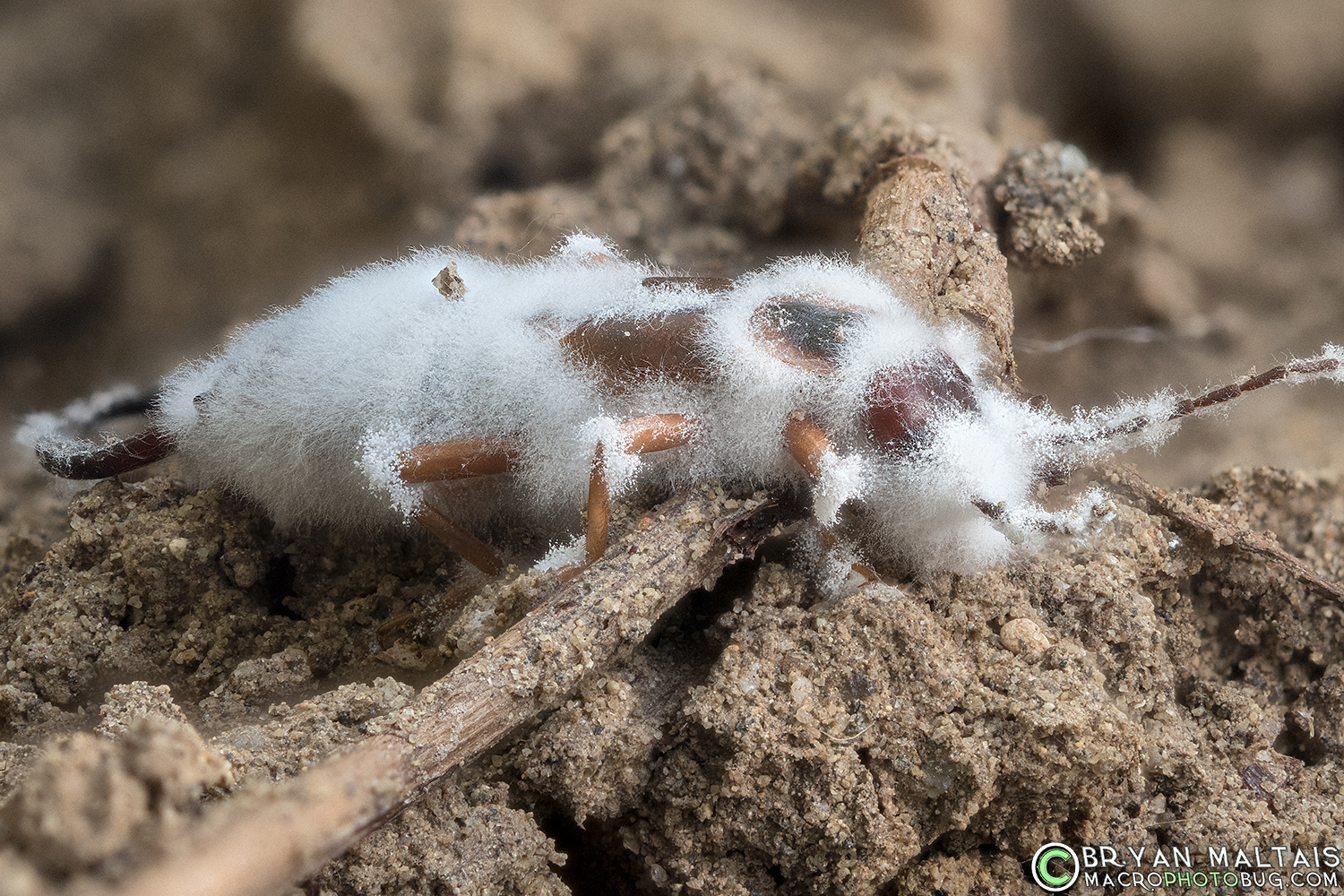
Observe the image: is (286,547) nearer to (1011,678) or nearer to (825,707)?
(825,707)

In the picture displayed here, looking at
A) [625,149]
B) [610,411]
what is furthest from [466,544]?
[625,149]

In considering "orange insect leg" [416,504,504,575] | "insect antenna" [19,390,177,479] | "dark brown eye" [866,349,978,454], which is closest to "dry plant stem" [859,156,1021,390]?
"dark brown eye" [866,349,978,454]

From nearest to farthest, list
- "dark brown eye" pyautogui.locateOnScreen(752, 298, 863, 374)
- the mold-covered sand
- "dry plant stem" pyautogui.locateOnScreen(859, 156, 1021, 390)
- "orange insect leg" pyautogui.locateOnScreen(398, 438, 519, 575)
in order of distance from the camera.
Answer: the mold-covered sand < "dark brown eye" pyautogui.locateOnScreen(752, 298, 863, 374) < "orange insect leg" pyautogui.locateOnScreen(398, 438, 519, 575) < "dry plant stem" pyautogui.locateOnScreen(859, 156, 1021, 390)

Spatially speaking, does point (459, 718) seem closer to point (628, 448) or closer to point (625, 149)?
point (628, 448)

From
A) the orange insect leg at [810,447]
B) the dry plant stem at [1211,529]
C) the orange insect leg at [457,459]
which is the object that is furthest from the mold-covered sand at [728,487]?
the orange insect leg at [457,459]

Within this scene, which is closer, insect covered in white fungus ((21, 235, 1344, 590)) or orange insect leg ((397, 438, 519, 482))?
insect covered in white fungus ((21, 235, 1344, 590))

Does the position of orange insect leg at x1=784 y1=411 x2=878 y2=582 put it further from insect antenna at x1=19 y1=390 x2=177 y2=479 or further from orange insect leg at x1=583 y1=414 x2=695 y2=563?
insect antenna at x1=19 y1=390 x2=177 y2=479

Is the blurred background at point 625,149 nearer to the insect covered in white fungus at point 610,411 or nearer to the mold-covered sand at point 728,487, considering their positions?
the mold-covered sand at point 728,487
